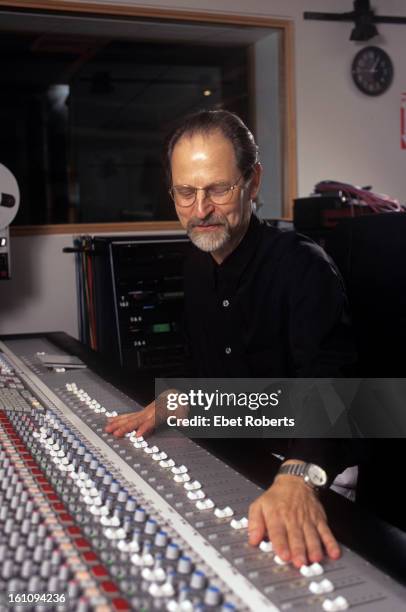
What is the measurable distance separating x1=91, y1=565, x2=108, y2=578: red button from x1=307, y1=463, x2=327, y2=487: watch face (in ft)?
1.27

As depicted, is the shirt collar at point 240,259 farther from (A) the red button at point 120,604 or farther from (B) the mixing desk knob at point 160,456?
(A) the red button at point 120,604

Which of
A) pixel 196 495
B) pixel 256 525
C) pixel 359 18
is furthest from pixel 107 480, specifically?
pixel 359 18

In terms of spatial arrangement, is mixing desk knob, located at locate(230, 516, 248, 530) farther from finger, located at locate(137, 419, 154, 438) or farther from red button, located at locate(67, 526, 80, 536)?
finger, located at locate(137, 419, 154, 438)

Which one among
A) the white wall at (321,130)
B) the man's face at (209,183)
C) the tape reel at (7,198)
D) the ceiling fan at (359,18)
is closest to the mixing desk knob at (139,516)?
the man's face at (209,183)

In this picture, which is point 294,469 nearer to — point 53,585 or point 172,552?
point 172,552

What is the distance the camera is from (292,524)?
907 mm

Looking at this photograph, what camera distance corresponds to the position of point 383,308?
1680 mm

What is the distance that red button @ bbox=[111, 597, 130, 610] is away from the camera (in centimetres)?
71

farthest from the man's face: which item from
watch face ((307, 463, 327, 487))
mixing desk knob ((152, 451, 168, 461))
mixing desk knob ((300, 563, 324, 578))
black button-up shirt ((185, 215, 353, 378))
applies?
mixing desk knob ((300, 563, 324, 578))

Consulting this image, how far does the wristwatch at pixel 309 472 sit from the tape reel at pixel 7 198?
2126 millimetres

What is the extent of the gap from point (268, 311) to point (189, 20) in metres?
2.63

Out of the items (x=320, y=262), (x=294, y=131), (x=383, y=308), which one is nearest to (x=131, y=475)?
(x=320, y=262)

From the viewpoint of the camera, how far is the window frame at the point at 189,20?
348cm

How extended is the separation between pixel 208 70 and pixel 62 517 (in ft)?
13.2
